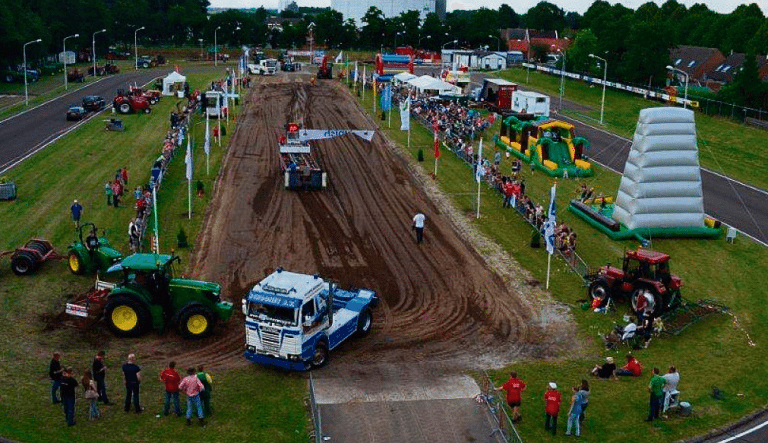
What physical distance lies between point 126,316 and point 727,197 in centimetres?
3377

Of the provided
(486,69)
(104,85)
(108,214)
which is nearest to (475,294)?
(108,214)

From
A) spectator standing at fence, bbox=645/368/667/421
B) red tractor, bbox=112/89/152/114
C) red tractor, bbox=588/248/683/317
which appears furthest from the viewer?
red tractor, bbox=112/89/152/114

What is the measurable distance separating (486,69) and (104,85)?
5803 cm

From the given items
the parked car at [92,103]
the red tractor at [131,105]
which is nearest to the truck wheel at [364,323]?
the red tractor at [131,105]

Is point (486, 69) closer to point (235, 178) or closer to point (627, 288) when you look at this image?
point (235, 178)

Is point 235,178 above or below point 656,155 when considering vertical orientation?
below

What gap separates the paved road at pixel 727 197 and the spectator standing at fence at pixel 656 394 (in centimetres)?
1974

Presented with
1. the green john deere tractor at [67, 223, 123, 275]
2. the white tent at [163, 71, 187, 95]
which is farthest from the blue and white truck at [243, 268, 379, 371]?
the white tent at [163, 71, 187, 95]

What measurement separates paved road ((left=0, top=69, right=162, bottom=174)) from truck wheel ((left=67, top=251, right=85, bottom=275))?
19342 mm

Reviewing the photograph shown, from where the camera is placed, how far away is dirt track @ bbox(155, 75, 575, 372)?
80.1ft

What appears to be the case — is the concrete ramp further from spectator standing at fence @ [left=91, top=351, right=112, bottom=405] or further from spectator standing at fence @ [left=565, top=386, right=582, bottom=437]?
spectator standing at fence @ [left=91, top=351, right=112, bottom=405]

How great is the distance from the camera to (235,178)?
46312 millimetres

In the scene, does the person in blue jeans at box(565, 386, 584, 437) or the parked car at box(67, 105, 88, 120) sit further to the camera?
the parked car at box(67, 105, 88, 120)

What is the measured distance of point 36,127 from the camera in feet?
201
